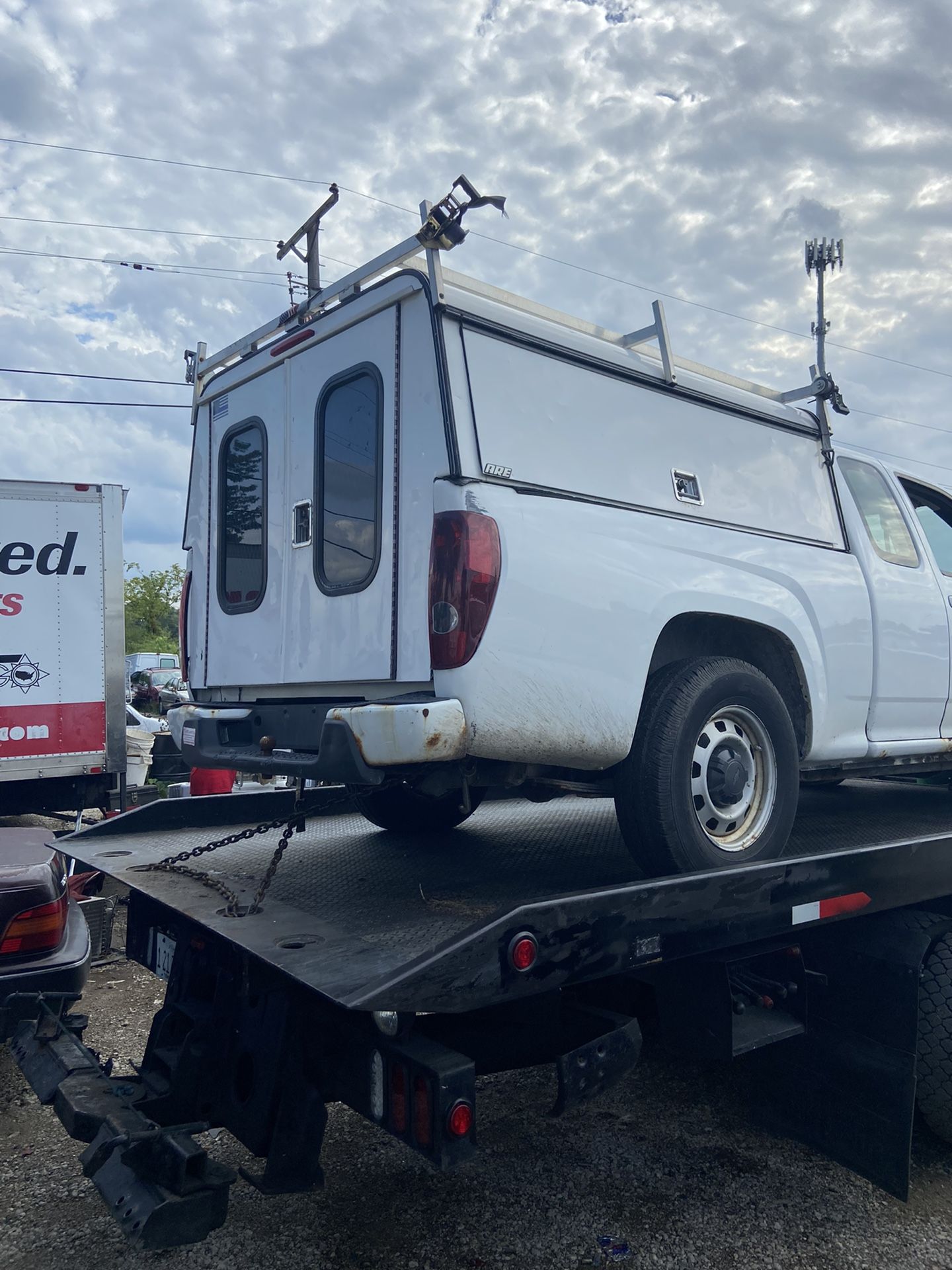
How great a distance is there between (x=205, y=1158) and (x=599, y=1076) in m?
1.02

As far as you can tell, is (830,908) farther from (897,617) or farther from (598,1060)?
(897,617)

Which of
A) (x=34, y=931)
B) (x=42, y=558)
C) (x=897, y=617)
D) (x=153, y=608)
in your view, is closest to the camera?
(x=34, y=931)

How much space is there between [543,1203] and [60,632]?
6007 mm

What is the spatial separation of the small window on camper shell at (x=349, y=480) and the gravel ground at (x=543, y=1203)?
1910 mm

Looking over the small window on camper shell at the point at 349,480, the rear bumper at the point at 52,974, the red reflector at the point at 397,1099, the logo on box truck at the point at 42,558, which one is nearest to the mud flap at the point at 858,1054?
the red reflector at the point at 397,1099

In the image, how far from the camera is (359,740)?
3.01 m

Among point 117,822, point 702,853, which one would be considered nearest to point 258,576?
point 117,822

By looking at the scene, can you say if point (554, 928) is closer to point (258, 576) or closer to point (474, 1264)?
point (474, 1264)

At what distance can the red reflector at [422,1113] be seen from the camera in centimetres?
232

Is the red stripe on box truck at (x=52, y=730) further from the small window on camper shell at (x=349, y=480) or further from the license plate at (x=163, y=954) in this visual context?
the small window on camper shell at (x=349, y=480)

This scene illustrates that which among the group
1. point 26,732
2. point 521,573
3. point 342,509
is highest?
point 342,509

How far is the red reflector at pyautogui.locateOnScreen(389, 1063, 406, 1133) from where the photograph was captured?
7.91ft

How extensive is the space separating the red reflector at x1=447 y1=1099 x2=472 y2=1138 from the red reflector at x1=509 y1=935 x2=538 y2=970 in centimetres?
33

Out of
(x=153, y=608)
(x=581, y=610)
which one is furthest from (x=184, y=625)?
(x=153, y=608)
